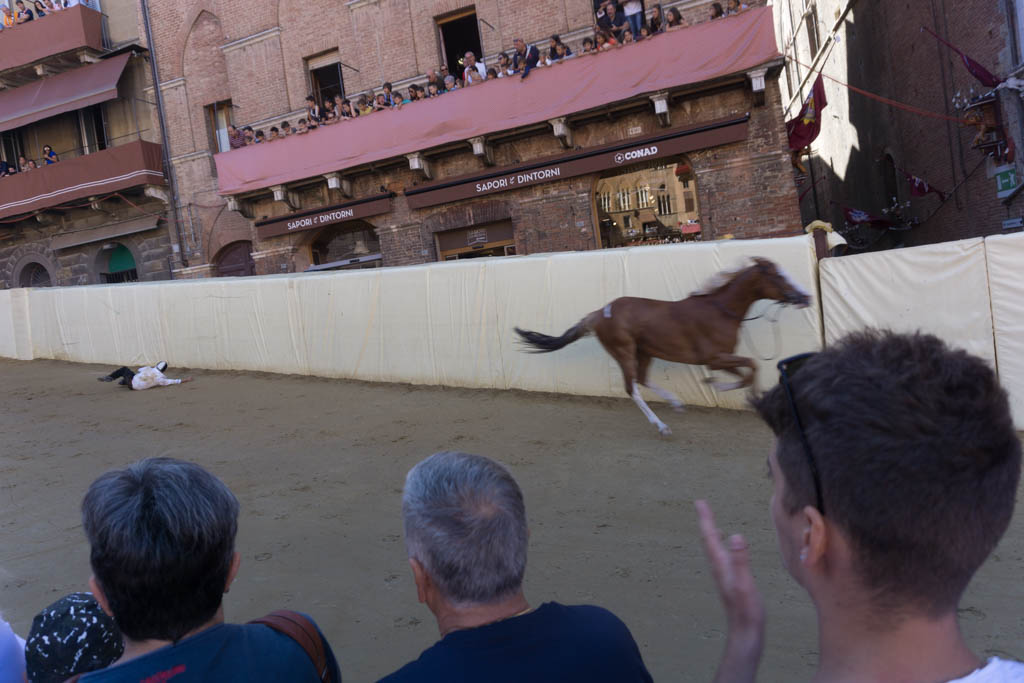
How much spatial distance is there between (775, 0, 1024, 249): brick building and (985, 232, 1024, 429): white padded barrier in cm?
646

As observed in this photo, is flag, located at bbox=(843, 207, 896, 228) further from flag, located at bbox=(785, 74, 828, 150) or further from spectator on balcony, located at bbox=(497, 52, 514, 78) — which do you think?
spectator on balcony, located at bbox=(497, 52, 514, 78)

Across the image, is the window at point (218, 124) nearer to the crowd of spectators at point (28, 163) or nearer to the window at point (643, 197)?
the crowd of spectators at point (28, 163)

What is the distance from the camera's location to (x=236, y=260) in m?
20.8

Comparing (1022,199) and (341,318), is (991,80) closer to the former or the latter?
(1022,199)

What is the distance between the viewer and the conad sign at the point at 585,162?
14.2 meters

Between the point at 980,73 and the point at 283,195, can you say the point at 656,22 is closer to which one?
the point at 980,73

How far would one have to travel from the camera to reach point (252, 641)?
180 centimetres

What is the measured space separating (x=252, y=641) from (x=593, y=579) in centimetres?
313

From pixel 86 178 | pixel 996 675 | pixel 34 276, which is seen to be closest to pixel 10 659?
pixel 996 675

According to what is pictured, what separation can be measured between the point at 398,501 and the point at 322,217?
44.0ft

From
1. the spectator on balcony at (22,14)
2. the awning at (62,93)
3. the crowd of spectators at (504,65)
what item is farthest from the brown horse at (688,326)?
the spectator on balcony at (22,14)

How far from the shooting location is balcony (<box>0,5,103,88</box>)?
21156mm

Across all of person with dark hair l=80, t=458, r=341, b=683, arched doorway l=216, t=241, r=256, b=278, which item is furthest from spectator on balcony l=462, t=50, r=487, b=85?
person with dark hair l=80, t=458, r=341, b=683

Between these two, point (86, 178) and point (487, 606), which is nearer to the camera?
point (487, 606)
